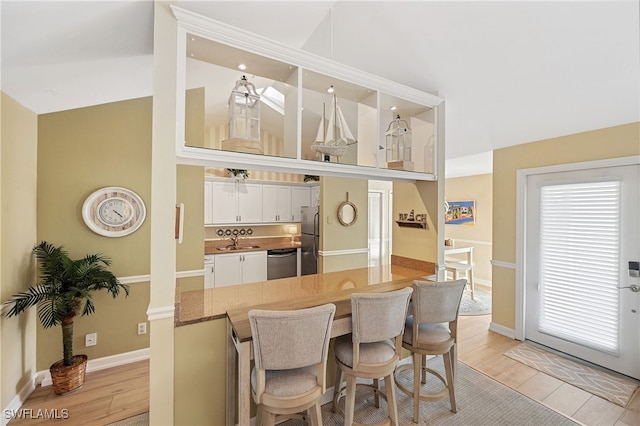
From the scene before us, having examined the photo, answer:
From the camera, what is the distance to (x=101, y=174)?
2.77 meters

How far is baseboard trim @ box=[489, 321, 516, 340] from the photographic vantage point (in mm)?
3365

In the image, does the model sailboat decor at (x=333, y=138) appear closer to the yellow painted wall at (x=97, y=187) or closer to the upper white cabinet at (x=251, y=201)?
the yellow painted wall at (x=97, y=187)

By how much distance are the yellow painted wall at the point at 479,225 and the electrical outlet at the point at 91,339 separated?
620 cm

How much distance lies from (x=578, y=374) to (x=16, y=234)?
5255 millimetres

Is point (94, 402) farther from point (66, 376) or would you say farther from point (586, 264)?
point (586, 264)

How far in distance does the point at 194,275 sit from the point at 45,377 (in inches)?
59.6

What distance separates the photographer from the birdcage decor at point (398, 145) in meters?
2.52

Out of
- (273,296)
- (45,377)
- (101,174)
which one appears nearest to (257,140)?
(273,296)

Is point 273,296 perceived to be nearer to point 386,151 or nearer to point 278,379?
point 278,379

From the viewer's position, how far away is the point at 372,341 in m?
1.74

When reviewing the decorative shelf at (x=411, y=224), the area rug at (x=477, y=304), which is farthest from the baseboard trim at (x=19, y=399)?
the area rug at (x=477, y=304)

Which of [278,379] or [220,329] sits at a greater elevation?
[220,329]

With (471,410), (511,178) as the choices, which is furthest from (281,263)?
(511,178)

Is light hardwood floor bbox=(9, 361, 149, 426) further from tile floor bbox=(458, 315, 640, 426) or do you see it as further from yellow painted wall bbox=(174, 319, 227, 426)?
tile floor bbox=(458, 315, 640, 426)
